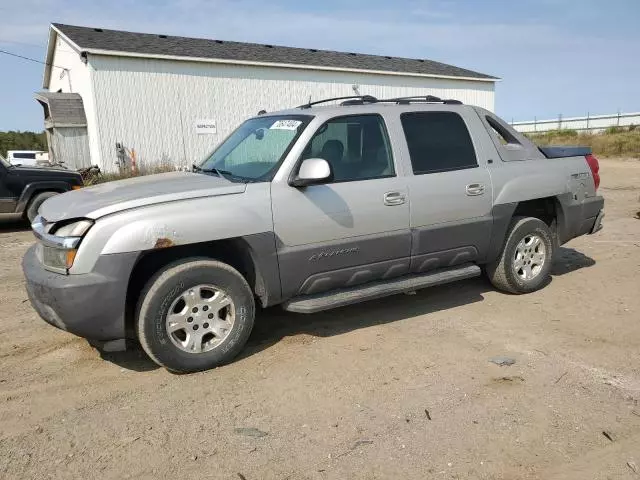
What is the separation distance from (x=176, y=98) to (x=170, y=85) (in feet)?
1.57

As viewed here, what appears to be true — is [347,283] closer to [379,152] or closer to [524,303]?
[379,152]

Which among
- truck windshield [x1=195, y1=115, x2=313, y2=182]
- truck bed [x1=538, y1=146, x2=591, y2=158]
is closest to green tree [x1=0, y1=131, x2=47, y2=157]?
truck windshield [x1=195, y1=115, x2=313, y2=182]

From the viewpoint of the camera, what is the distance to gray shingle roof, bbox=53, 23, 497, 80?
63.6 ft

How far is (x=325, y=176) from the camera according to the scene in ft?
13.4

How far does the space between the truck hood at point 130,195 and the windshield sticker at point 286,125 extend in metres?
0.71

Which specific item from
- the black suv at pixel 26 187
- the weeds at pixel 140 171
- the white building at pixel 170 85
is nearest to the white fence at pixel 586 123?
the white building at pixel 170 85

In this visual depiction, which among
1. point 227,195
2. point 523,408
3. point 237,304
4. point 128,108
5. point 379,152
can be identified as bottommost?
point 523,408

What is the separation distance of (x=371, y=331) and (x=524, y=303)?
1.75 meters

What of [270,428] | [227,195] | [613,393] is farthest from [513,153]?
[270,428]

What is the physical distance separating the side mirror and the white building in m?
12.6

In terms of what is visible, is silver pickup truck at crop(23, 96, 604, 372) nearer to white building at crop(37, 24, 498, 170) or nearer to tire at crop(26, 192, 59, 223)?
tire at crop(26, 192, 59, 223)

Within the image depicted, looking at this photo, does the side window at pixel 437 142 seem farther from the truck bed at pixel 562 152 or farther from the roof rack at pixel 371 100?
the truck bed at pixel 562 152

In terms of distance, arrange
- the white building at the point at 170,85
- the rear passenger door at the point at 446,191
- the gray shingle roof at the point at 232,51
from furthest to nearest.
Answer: the gray shingle roof at the point at 232,51 < the white building at the point at 170,85 < the rear passenger door at the point at 446,191

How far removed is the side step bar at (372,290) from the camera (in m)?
4.25
